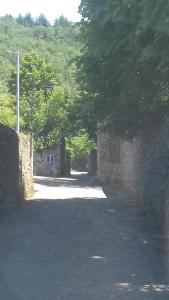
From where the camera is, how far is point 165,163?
13.4m

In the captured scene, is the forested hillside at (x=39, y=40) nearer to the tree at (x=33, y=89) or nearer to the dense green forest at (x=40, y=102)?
the dense green forest at (x=40, y=102)

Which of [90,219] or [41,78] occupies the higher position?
[41,78]

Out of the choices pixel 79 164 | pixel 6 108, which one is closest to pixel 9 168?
pixel 6 108

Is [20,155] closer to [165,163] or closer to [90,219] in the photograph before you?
[90,219]

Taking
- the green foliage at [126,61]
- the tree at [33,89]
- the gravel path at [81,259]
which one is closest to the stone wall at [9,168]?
the gravel path at [81,259]

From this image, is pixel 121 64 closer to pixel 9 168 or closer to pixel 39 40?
pixel 9 168

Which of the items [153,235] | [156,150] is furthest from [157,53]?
[156,150]

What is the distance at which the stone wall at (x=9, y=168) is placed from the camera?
713 inches

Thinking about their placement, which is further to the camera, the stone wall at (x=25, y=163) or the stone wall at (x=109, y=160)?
the stone wall at (x=109, y=160)

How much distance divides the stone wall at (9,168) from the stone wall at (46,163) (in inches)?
1417

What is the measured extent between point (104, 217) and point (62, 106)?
146 ft

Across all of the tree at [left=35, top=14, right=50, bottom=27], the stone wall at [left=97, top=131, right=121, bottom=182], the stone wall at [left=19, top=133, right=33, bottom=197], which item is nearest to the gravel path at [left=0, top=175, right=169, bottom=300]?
the stone wall at [left=19, top=133, right=33, bottom=197]

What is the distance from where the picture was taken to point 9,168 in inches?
784

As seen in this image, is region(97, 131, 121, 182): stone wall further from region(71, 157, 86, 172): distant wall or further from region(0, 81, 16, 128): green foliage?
region(71, 157, 86, 172): distant wall
